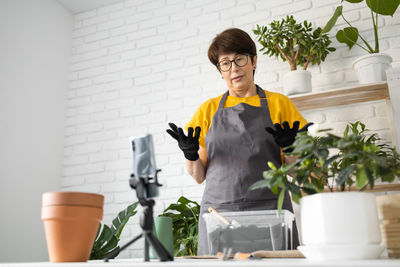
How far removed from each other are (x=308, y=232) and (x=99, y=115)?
270 centimetres

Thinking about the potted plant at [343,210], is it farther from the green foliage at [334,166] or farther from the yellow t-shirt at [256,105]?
the yellow t-shirt at [256,105]

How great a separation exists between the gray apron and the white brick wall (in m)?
0.93

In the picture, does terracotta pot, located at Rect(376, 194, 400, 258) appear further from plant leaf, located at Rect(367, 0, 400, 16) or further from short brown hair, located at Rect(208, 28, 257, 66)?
plant leaf, located at Rect(367, 0, 400, 16)

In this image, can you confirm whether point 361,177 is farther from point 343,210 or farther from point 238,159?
point 238,159

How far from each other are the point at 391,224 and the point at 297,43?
1.79m

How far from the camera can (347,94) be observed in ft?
7.54

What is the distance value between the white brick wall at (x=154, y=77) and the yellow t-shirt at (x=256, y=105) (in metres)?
0.82

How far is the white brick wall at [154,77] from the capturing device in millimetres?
2580

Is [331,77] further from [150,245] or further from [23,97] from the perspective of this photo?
[23,97]

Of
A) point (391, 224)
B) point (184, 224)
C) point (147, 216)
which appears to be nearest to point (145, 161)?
point (147, 216)

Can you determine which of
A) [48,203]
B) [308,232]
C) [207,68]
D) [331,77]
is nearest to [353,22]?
[331,77]

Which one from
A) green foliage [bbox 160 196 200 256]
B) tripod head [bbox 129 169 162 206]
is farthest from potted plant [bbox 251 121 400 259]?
green foliage [bbox 160 196 200 256]

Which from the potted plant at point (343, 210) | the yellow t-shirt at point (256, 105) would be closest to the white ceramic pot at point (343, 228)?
the potted plant at point (343, 210)

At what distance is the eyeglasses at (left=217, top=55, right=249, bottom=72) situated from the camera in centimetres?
179
